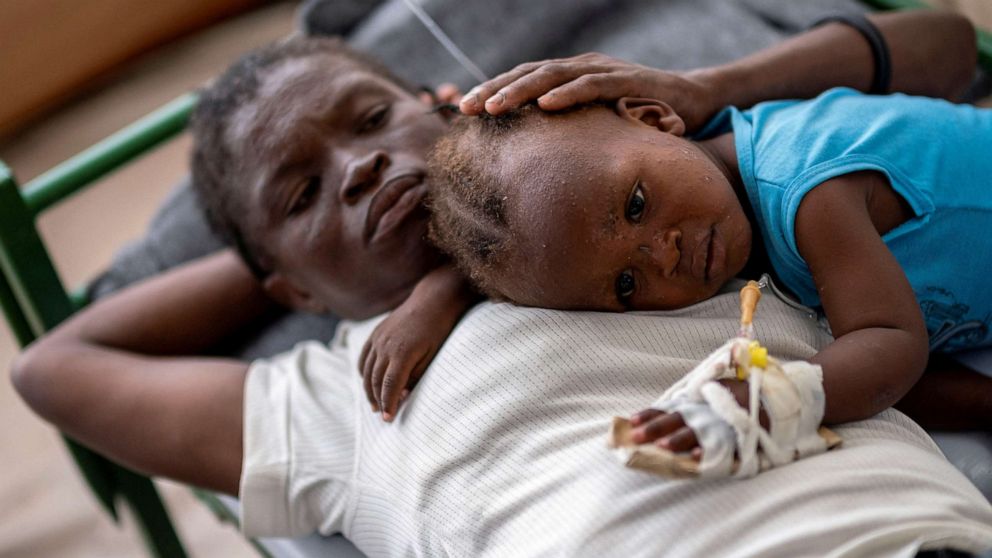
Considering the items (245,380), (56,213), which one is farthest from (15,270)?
(56,213)

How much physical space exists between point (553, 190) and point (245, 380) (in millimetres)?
561

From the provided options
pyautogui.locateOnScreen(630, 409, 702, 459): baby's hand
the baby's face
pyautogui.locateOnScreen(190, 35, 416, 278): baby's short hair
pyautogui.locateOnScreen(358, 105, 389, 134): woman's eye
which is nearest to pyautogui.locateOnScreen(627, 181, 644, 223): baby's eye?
the baby's face

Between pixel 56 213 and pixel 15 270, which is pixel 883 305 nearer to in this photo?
pixel 15 270

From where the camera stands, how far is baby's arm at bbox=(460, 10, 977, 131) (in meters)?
1.02

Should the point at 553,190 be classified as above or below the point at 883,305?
above

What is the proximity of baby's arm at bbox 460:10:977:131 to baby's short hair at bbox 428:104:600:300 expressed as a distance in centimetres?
2

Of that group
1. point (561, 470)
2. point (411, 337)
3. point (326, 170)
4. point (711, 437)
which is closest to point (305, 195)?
point (326, 170)

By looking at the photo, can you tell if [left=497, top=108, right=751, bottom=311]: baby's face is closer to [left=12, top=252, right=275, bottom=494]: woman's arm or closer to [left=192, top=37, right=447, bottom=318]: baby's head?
[left=192, top=37, right=447, bottom=318]: baby's head

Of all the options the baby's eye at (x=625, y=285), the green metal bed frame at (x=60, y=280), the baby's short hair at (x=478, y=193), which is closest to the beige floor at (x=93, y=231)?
the green metal bed frame at (x=60, y=280)

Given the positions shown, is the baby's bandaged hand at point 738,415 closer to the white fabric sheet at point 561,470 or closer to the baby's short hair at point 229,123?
the white fabric sheet at point 561,470

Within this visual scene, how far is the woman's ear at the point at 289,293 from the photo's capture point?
1.41 m

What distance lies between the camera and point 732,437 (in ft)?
2.63

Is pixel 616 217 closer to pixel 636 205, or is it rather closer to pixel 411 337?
pixel 636 205

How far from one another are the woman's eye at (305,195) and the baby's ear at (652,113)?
425 mm
